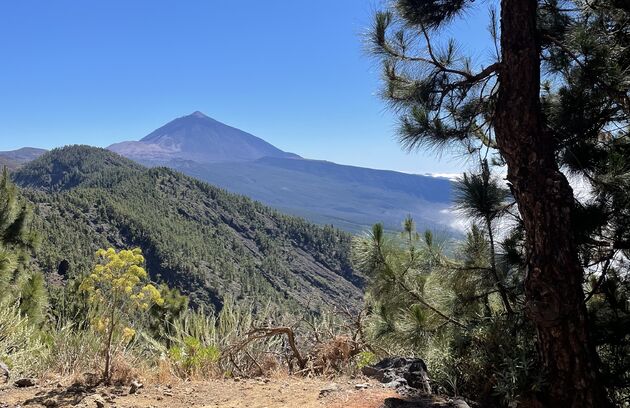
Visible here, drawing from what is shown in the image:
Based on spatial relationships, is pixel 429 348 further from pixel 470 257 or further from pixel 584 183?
pixel 584 183

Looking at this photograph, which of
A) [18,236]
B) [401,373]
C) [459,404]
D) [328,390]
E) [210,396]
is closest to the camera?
[459,404]

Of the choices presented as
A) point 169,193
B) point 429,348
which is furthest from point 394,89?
point 169,193

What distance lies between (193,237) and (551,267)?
4110 inches

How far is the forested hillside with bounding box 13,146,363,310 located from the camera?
76.9m

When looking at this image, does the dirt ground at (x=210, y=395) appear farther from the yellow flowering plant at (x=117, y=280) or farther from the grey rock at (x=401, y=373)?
the yellow flowering plant at (x=117, y=280)

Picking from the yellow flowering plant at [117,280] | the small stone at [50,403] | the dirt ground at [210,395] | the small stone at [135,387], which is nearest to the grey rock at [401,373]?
the dirt ground at [210,395]

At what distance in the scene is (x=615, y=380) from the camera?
99.3 inches

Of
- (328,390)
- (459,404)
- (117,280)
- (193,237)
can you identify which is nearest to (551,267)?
(459,404)

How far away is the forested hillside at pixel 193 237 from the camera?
76875 millimetres

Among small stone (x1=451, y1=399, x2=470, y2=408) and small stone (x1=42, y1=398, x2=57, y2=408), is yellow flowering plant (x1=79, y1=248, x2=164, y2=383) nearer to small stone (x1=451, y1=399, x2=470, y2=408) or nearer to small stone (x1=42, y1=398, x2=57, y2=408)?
small stone (x1=42, y1=398, x2=57, y2=408)

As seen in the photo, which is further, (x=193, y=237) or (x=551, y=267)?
(x=193, y=237)

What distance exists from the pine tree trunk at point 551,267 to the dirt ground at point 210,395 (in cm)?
63

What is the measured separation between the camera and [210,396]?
280 centimetres

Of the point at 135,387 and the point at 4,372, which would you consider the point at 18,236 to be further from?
the point at 135,387
